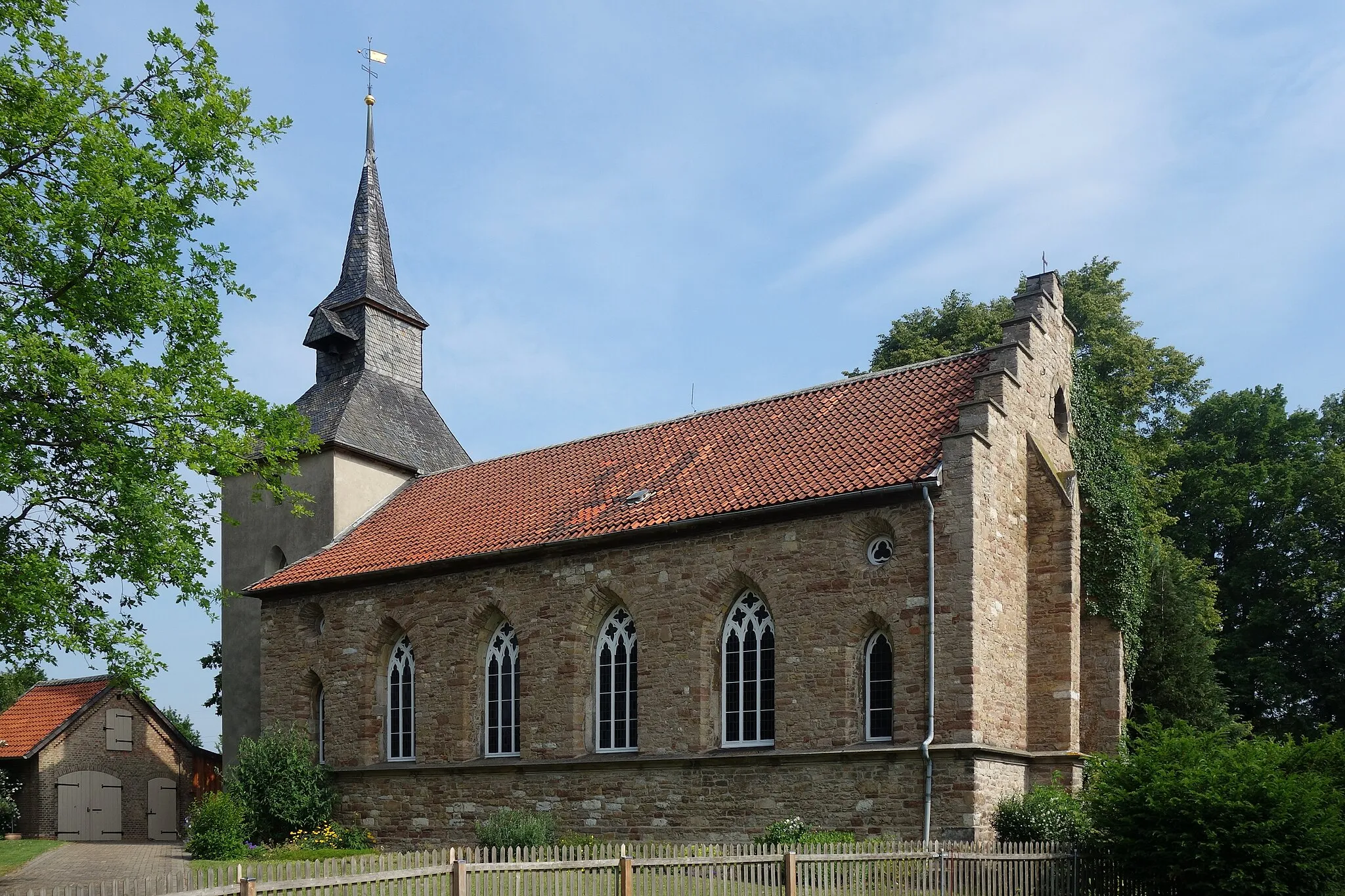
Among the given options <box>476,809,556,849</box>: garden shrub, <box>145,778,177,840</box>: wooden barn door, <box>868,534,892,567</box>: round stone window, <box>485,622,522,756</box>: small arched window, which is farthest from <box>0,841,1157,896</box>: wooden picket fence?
<box>145,778,177,840</box>: wooden barn door

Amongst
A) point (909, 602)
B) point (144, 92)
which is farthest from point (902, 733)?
point (144, 92)

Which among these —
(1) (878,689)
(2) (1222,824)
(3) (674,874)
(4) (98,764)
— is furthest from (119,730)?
(2) (1222,824)

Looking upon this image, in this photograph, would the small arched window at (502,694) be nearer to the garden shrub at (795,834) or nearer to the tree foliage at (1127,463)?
the garden shrub at (795,834)

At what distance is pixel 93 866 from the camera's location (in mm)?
23016

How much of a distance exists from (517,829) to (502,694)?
12.0ft

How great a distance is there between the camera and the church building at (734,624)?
1934 centimetres

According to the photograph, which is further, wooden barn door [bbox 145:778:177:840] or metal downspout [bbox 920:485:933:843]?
wooden barn door [bbox 145:778:177:840]

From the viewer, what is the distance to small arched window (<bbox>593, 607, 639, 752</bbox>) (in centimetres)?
2266

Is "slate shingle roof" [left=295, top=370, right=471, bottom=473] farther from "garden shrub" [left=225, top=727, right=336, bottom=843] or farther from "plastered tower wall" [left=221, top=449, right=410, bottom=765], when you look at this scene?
"garden shrub" [left=225, top=727, right=336, bottom=843]

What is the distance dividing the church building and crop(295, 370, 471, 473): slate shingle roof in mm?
943

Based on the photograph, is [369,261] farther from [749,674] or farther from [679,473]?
[749,674]

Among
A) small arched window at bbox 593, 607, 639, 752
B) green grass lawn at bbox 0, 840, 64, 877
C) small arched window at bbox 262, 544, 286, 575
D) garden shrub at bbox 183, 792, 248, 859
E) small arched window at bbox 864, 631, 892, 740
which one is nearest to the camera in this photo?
small arched window at bbox 864, 631, 892, 740

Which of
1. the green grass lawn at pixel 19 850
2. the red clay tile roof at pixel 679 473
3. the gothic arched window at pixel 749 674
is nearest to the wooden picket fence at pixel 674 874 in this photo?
the gothic arched window at pixel 749 674

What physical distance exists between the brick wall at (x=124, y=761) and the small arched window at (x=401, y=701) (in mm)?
11022
